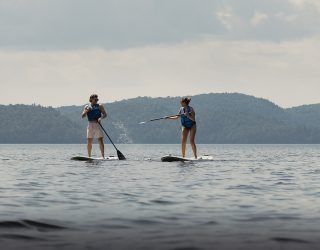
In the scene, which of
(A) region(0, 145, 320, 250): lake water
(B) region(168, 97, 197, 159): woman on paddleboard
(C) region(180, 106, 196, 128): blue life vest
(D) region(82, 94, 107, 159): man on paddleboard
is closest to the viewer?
(A) region(0, 145, 320, 250): lake water

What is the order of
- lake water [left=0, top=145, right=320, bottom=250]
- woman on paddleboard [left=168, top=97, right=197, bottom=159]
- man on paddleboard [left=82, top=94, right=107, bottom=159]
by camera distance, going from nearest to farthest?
lake water [left=0, top=145, right=320, bottom=250] < woman on paddleboard [left=168, top=97, right=197, bottom=159] < man on paddleboard [left=82, top=94, right=107, bottom=159]

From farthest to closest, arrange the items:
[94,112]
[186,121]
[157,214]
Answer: [94,112] → [186,121] → [157,214]

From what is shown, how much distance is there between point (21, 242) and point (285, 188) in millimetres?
7641

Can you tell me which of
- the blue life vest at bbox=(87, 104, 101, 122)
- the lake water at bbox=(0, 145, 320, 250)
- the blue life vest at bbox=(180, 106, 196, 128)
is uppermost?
the blue life vest at bbox=(87, 104, 101, 122)

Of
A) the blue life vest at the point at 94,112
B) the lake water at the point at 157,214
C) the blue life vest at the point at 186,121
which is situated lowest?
the lake water at the point at 157,214

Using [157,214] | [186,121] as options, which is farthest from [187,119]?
[157,214]

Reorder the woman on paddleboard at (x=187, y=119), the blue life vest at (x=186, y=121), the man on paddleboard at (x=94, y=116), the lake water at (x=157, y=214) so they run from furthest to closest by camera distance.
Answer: the man on paddleboard at (x=94, y=116) < the blue life vest at (x=186, y=121) < the woman on paddleboard at (x=187, y=119) < the lake water at (x=157, y=214)

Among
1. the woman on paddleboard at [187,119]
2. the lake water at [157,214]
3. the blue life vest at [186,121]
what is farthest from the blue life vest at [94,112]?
the lake water at [157,214]

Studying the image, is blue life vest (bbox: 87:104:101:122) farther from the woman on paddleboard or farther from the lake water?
the lake water

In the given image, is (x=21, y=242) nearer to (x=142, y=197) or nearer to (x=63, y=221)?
(x=63, y=221)

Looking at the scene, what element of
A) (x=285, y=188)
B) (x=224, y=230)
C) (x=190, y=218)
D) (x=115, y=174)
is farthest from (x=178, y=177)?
(x=224, y=230)

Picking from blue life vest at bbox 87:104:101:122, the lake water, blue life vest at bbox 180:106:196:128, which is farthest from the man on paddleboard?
the lake water

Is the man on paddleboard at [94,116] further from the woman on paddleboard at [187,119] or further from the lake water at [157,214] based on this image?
the lake water at [157,214]

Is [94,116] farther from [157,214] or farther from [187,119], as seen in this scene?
[157,214]
